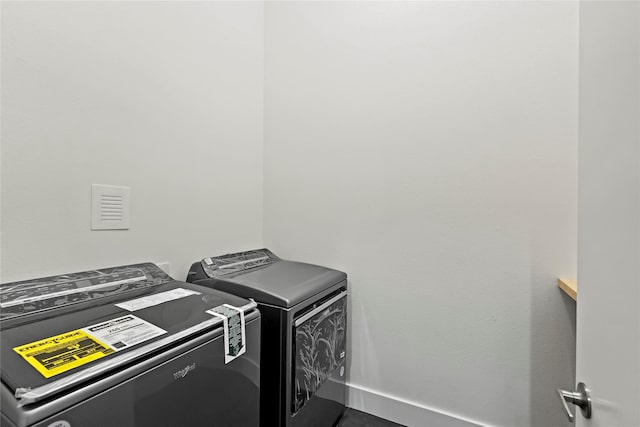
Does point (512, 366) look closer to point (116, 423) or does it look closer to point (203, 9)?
point (116, 423)

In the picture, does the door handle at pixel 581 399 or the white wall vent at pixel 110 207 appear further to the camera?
the white wall vent at pixel 110 207

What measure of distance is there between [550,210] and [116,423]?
1582 mm

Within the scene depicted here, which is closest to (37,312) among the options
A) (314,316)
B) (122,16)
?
(314,316)

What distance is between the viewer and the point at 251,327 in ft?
3.07

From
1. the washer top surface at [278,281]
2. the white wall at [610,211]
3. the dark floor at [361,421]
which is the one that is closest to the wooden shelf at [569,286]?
the white wall at [610,211]

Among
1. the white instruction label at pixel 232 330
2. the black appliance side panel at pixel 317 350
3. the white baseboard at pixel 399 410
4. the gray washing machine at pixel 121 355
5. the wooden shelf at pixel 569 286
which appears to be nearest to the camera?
the gray washing machine at pixel 121 355

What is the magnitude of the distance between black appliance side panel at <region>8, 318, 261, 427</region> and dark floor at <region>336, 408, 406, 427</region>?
764mm

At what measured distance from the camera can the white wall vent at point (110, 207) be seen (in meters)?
1.05

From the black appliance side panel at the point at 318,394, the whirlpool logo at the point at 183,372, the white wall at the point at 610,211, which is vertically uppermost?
the white wall at the point at 610,211

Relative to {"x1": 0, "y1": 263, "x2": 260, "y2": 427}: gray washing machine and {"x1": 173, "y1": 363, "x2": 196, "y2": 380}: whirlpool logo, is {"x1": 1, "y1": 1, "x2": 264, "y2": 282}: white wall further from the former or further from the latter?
{"x1": 173, "y1": 363, "x2": 196, "y2": 380}: whirlpool logo

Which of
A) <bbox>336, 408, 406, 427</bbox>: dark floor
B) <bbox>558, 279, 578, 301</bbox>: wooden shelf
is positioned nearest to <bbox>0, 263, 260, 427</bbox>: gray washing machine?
<bbox>336, 408, 406, 427</bbox>: dark floor

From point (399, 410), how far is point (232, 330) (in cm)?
115

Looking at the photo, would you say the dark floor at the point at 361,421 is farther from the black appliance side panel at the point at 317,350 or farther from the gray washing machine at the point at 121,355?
the gray washing machine at the point at 121,355

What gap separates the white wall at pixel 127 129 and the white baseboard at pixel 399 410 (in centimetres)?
106
